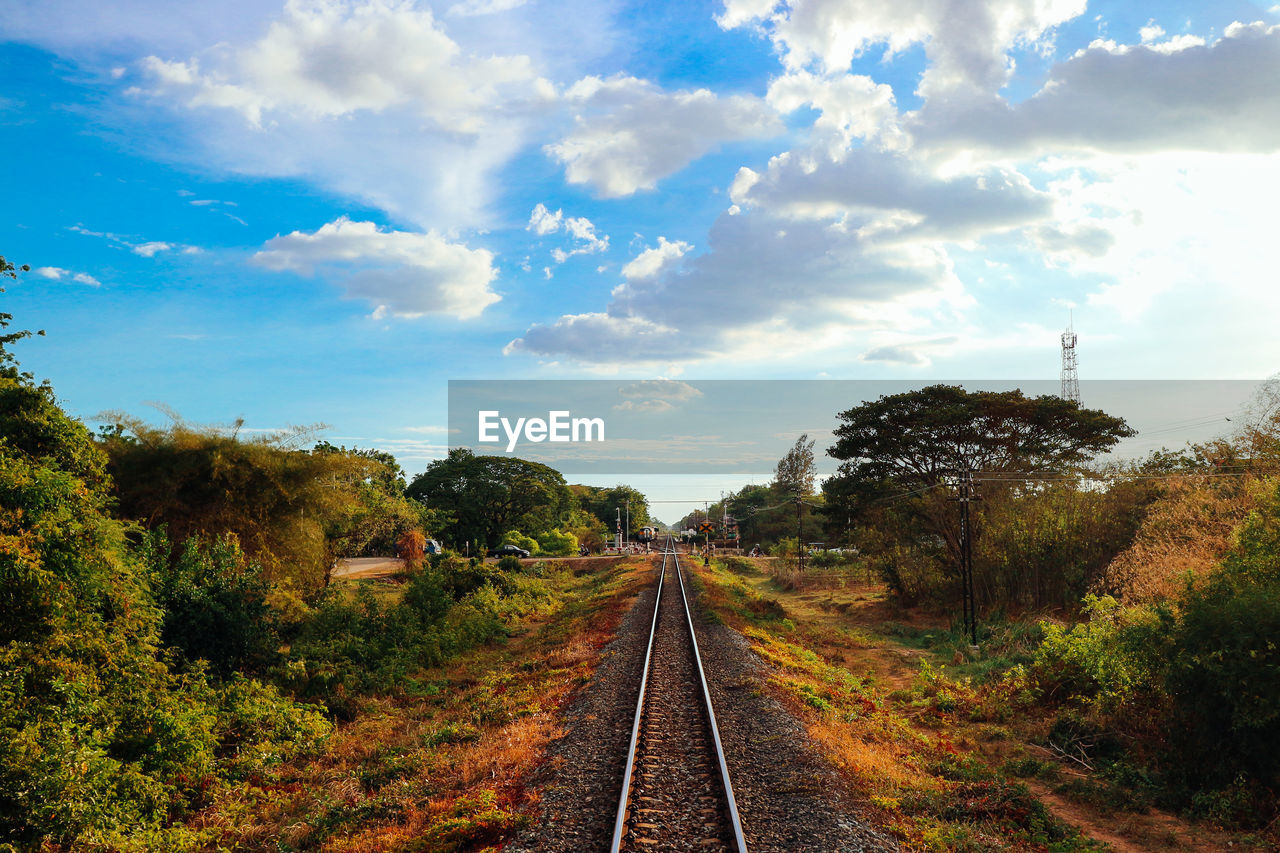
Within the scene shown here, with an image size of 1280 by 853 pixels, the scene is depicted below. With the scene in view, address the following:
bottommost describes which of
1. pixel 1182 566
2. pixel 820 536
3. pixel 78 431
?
pixel 820 536

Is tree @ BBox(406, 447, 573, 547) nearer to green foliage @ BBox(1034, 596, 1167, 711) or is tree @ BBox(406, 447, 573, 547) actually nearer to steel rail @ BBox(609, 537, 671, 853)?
steel rail @ BBox(609, 537, 671, 853)

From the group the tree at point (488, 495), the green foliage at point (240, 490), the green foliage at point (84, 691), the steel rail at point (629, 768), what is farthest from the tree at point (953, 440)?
the tree at point (488, 495)

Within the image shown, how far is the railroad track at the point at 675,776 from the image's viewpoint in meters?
6.96

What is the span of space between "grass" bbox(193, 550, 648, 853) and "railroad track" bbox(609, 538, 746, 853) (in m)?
1.26

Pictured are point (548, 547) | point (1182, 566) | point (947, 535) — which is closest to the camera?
point (1182, 566)

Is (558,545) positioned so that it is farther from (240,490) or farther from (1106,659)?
(1106,659)

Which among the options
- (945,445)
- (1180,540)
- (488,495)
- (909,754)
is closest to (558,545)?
(488,495)

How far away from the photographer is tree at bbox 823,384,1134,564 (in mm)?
29094

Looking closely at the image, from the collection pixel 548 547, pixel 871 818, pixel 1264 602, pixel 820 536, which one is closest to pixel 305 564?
pixel 871 818

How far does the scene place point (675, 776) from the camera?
342 inches

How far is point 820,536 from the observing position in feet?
282

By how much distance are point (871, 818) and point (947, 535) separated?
80.4 feet

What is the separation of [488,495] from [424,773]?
190 feet

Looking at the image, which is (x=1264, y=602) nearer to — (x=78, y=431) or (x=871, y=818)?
(x=871, y=818)
